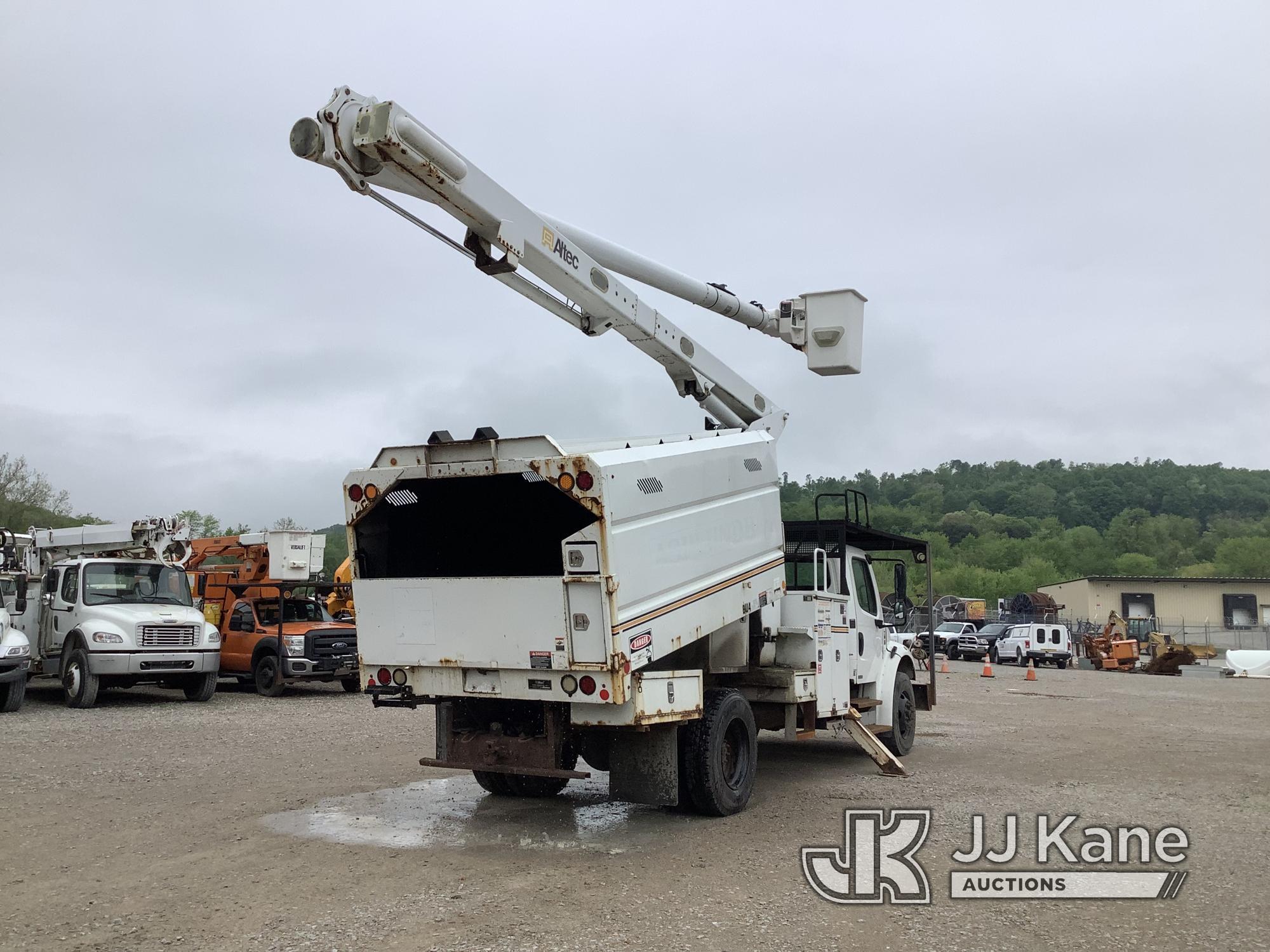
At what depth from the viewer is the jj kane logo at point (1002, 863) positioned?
Answer: 6309 mm

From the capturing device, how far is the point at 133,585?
17516 millimetres

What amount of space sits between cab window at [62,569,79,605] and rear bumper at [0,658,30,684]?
72.6 inches

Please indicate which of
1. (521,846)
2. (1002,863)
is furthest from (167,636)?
(1002,863)

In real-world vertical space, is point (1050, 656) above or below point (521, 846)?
below

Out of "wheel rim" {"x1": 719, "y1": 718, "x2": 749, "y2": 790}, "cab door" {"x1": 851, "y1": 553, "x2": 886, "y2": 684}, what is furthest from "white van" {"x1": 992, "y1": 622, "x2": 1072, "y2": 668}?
"wheel rim" {"x1": 719, "y1": 718, "x2": 749, "y2": 790}

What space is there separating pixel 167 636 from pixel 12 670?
221cm

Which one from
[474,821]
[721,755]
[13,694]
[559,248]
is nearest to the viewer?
[474,821]

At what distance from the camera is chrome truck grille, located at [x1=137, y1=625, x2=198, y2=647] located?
16.6 metres

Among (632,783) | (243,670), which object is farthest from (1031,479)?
(632,783)

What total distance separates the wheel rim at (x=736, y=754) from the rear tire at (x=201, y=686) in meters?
11.9

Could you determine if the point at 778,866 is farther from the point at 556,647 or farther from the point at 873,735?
the point at 873,735

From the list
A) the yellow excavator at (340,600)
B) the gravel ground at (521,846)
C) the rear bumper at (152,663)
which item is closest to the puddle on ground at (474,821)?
the gravel ground at (521,846)

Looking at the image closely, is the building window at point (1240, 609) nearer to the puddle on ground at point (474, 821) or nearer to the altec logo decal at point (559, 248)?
the puddle on ground at point (474, 821)

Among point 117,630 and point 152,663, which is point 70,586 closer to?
point 117,630
